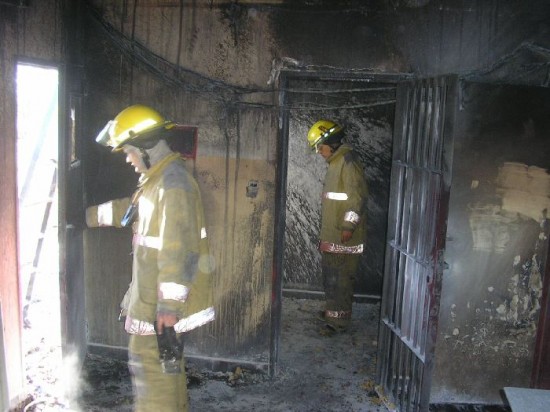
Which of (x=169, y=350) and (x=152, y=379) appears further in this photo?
(x=152, y=379)

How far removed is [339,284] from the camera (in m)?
5.74

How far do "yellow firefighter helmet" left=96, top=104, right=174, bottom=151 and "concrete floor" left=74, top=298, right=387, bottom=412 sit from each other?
7.32 ft

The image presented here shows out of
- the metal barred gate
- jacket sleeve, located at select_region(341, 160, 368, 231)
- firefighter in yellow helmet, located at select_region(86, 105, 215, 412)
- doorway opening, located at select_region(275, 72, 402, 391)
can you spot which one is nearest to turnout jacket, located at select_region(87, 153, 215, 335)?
firefighter in yellow helmet, located at select_region(86, 105, 215, 412)

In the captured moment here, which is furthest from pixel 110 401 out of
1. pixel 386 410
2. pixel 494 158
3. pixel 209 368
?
pixel 494 158

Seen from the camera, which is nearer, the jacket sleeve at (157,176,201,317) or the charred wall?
the jacket sleeve at (157,176,201,317)

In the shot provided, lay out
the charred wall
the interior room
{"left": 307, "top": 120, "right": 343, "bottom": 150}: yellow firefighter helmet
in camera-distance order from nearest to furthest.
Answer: the interior room, the charred wall, {"left": 307, "top": 120, "right": 343, "bottom": 150}: yellow firefighter helmet

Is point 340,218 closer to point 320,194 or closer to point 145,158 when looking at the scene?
point 320,194

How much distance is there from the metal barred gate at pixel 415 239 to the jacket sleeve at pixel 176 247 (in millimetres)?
1694

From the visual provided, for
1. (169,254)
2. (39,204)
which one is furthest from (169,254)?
(39,204)

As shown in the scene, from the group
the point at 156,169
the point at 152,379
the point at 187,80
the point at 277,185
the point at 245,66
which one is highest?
the point at 245,66

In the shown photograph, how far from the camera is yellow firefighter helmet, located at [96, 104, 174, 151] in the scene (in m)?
3.38

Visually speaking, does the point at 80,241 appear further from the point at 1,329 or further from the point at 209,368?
the point at 209,368

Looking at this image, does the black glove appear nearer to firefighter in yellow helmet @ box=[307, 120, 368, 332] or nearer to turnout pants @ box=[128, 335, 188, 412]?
turnout pants @ box=[128, 335, 188, 412]

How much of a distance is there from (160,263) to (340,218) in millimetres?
2784
